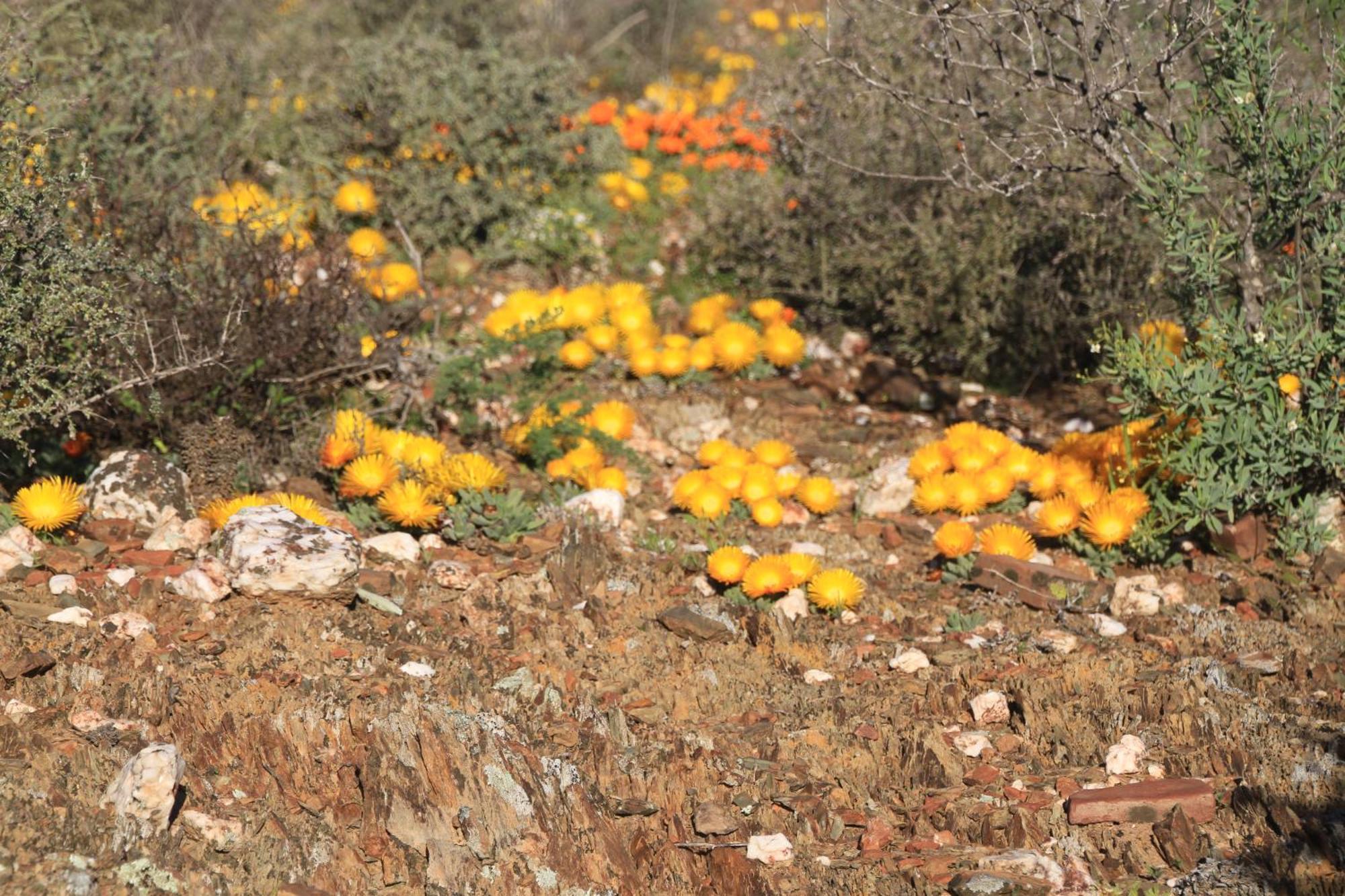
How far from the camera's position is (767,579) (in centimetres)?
456

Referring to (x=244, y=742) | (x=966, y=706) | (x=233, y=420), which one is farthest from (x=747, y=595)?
(x=233, y=420)

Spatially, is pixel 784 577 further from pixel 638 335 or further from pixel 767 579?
pixel 638 335

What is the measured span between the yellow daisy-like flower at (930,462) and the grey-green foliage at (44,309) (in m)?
3.06

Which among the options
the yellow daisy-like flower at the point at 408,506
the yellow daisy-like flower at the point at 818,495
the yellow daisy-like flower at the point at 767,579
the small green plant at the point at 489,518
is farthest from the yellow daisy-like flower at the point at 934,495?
the yellow daisy-like flower at the point at 408,506

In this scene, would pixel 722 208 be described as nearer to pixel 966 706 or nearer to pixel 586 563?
pixel 586 563

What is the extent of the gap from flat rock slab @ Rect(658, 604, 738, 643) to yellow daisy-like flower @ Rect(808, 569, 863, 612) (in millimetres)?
328

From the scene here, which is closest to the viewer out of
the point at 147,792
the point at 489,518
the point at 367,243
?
the point at 147,792

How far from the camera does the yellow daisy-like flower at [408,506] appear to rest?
15.7ft

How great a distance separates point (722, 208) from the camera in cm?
764

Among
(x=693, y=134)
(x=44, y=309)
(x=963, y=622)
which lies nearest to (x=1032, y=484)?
(x=963, y=622)

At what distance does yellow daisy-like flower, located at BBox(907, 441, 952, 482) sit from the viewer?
5.45 metres

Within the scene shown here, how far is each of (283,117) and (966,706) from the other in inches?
218

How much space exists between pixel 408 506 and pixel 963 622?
199cm

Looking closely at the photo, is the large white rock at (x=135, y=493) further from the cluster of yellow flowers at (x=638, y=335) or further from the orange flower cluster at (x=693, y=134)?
the orange flower cluster at (x=693, y=134)
